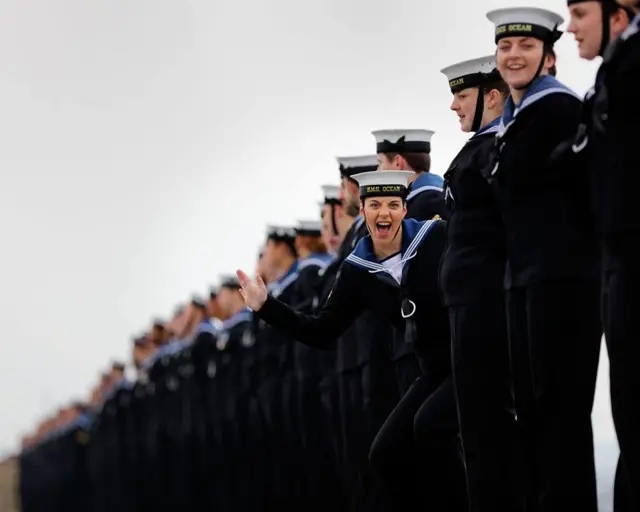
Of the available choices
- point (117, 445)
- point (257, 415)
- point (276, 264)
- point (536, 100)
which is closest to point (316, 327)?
point (536, 100)

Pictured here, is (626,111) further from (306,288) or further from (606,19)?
(306,288)

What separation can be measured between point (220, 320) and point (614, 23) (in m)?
11.9

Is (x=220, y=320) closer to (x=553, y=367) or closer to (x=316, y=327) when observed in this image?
(x=316, y=327)

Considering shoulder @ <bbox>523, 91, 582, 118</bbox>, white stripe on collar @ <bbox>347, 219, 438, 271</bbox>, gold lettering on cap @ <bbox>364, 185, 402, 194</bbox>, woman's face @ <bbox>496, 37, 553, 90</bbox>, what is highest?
woman's face @ <bbox>496, 37, 553, 90</bbox>

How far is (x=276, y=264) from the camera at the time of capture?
15.5 meters

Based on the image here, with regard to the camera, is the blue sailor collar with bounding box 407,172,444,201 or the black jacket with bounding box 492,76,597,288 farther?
the blue sailor collar with bounding box 407,172,444,201

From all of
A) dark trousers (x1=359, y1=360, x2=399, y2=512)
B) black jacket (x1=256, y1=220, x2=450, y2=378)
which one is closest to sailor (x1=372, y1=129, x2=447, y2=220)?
black jacket (x1=256, y1=220, x2=450, y2=378)

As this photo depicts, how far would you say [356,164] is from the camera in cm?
1257

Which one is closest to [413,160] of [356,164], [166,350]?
[356,164]

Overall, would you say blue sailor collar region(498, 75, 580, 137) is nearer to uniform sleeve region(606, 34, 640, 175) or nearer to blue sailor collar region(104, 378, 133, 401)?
uniform sleeve region(606, 34, 640, 175)

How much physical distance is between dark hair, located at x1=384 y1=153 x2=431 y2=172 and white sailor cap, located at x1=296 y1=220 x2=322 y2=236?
3.78 m

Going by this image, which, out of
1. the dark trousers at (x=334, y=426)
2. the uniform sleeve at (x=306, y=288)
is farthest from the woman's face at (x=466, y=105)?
the uniform sleeve at (x=306, y=288)

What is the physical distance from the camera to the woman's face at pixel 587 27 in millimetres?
7410

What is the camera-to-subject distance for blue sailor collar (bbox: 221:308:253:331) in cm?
1706
